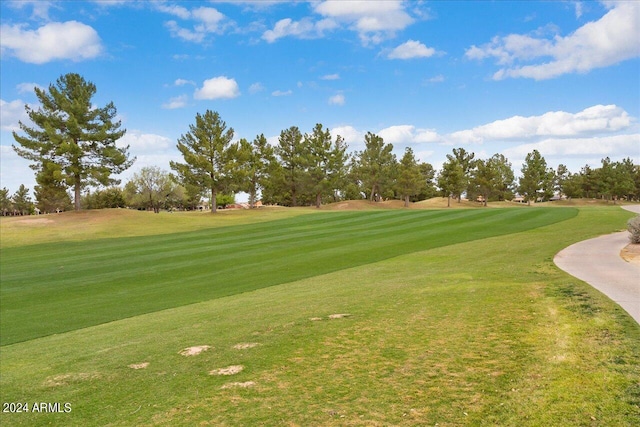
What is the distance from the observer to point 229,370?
220 inches

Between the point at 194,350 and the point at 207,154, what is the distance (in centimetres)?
5181

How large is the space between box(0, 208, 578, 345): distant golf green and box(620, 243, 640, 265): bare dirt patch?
4.71 m

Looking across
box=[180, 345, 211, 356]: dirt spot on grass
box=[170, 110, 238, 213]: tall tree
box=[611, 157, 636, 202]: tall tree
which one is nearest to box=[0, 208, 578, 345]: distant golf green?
box=[180, 345, 211, 356]: dirt spot on grass

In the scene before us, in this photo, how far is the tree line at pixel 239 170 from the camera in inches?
1609

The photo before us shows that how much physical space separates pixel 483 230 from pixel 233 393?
2436cm

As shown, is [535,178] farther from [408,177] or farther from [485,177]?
[408,177]

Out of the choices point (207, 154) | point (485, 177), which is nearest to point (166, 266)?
point (207, 154)

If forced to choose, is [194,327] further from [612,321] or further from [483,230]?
[483,230]

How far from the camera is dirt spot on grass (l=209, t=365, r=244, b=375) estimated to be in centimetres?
550

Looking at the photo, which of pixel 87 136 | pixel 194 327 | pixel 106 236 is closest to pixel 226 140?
pixel 87 136

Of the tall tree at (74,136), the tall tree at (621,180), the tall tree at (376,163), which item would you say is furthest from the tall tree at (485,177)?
the tall tree at (74,136)

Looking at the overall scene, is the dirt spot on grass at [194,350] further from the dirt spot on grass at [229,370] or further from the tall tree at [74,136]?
the tall tree at [74,136]

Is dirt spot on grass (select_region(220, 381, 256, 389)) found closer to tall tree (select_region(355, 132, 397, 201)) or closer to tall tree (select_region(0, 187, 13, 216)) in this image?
tall tree (select_region(355, 132, 397, 201))

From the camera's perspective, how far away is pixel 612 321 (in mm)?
6180
